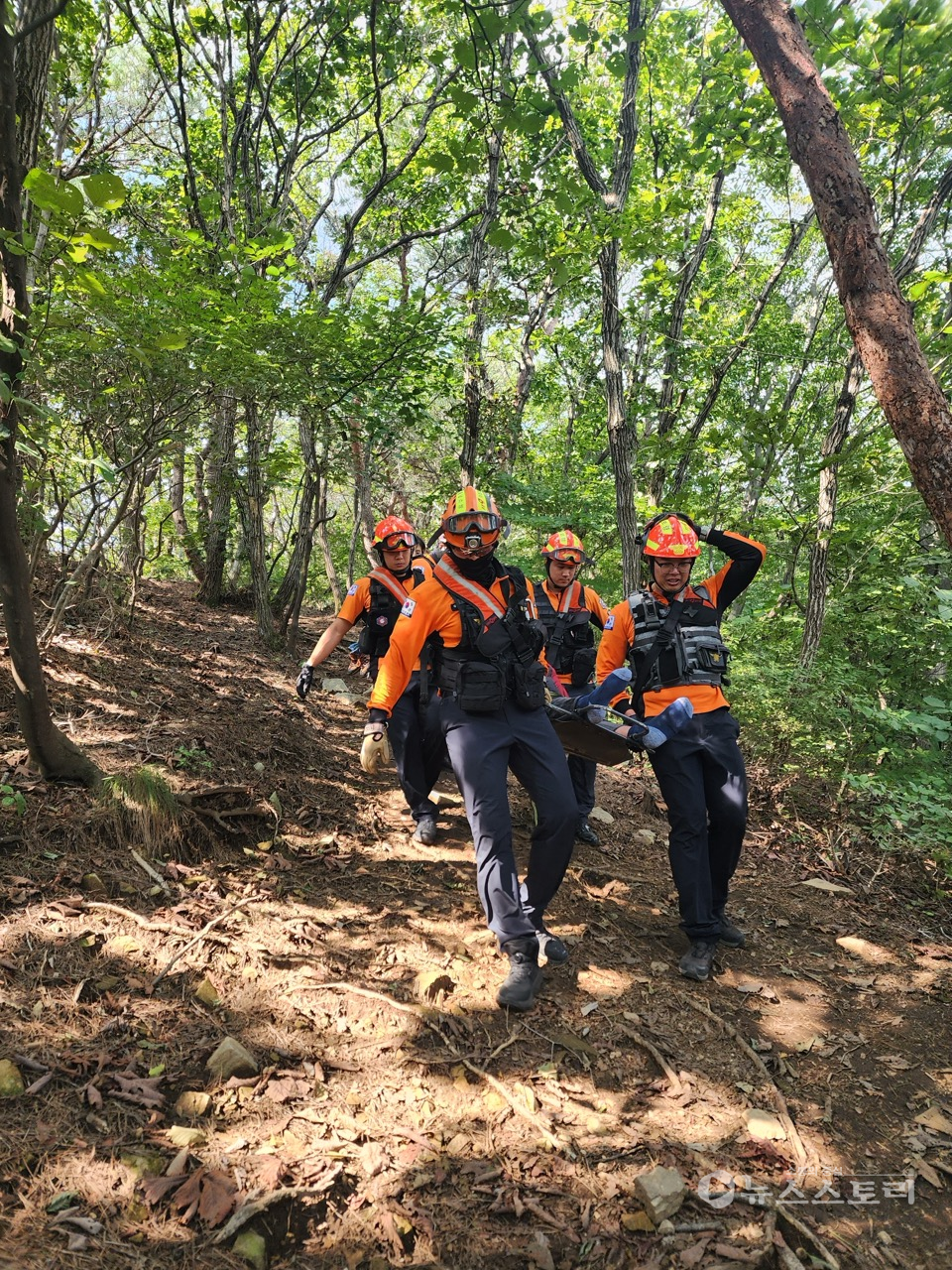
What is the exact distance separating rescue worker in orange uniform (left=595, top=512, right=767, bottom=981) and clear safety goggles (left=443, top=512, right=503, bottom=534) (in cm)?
108

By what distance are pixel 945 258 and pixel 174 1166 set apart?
12325 mm

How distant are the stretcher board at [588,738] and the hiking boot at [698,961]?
1.16 m

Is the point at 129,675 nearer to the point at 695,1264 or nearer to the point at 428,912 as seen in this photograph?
the point at 428,912

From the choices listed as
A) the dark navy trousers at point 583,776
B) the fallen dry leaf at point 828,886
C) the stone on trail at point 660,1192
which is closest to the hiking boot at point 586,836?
the dark navy trousers at point 583,776

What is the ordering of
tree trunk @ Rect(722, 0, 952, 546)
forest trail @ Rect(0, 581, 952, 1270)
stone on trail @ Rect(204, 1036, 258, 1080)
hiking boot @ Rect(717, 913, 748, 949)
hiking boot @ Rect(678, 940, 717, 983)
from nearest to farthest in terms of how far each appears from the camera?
forest trail @ Rect(0, 581, 952, 1270) → stone on trail @ Rect(204, 1036, 258, 1080) → tree trunk @ Rect(722, 0, 952, 546) → hiking boot @ Rect(678, 940, 717, 983) → hiking boot @ Rect(717, 913, 748, 949)

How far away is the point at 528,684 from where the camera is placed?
3.78m

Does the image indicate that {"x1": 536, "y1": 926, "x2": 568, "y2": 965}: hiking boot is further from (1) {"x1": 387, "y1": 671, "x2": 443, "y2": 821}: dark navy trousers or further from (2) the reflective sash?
(2) the reflective sash

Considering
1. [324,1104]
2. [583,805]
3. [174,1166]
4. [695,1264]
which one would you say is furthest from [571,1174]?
[583,805]

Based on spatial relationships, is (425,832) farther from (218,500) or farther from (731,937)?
(218,500)

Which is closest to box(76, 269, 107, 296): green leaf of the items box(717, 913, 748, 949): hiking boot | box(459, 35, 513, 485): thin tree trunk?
box(717, 913, 748, 949): hiking boot

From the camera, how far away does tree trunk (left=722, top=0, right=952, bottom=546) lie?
2.86 metres

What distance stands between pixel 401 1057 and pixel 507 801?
124 centimetres

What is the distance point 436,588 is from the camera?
3.94 metres

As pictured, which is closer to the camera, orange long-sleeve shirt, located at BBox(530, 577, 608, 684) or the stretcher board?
the stretcher board
